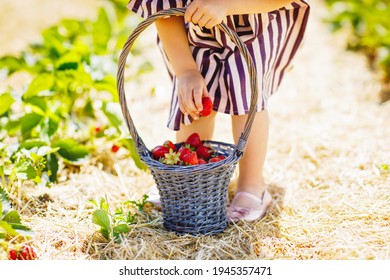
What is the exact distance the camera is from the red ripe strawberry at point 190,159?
1.75 m

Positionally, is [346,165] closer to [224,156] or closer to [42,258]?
[224,156]

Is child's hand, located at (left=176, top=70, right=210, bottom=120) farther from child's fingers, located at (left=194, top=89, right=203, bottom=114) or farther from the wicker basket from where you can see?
the wicker basket

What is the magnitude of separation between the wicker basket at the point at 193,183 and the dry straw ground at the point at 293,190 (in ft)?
0.17

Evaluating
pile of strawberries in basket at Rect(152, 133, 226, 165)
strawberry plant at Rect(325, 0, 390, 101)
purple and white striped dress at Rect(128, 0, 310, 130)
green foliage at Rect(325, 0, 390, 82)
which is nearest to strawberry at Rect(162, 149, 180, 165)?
pile of strawberries in basket at Rect(152, 133, 226, 165)

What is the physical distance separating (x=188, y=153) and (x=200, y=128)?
0.32 m

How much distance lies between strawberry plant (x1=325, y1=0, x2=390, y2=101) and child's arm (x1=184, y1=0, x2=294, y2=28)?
1.48m

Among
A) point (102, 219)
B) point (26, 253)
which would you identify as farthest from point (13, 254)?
point (102, 219)

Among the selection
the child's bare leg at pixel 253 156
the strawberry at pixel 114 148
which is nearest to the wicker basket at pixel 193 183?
the child's bare leg at pixel 253 156

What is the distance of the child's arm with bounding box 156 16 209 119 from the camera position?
72.2 inches

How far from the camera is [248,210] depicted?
2.02 metres

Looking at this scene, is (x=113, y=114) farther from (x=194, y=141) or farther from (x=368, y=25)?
(x=368, y=25)

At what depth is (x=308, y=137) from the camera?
2650 mm
